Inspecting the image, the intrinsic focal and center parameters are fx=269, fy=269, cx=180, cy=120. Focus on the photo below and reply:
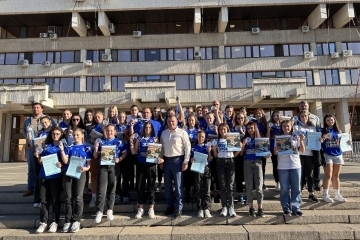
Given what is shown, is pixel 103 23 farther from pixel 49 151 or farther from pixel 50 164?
pixel 50 164

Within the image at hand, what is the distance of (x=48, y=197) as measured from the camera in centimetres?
498

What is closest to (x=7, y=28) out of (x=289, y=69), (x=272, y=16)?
(x=272, y=16)

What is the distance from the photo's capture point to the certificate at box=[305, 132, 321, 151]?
5.45 metres

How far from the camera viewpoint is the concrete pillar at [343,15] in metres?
21.6

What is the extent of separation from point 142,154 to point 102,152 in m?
0.76

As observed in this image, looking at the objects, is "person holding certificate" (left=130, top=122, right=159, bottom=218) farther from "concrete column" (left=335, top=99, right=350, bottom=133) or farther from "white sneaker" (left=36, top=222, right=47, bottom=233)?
"concrete column" (left=335, top=99, right=350, bottom=133)

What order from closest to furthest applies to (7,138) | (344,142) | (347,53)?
(344,142), (347,53), (7,138)

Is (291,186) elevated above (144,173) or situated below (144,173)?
below

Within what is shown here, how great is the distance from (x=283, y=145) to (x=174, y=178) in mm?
2178

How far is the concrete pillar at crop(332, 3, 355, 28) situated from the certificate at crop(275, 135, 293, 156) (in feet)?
71.5

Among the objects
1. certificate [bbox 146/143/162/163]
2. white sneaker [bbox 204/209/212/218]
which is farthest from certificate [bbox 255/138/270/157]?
certificate [bbox 146/143/162/163]

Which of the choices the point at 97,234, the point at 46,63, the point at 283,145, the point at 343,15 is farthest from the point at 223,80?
the point at 97,234

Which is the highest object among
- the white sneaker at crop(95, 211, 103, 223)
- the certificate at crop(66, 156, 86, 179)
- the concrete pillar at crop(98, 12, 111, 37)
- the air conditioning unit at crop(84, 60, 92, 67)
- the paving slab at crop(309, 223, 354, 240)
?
the concrete pillar at crop(98, 12, 111, 37)

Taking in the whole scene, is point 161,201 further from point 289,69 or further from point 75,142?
point 289,69
